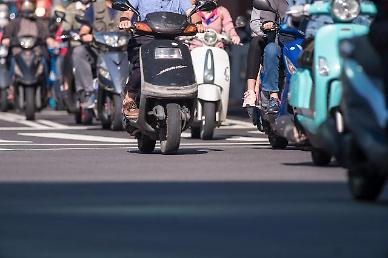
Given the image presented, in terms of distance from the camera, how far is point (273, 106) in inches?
747

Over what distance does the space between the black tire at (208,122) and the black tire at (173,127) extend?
13.9 ft

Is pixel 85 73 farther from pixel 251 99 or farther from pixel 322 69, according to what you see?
pixel 322 69

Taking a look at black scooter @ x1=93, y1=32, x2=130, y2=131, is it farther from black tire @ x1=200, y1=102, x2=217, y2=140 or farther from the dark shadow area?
the dark shadow area

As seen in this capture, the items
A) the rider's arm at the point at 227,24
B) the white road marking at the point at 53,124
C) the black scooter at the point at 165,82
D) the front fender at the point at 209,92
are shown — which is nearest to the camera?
the black scooter at the point at 165,82

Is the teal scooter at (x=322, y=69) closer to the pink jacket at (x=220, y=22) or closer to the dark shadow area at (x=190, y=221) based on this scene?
the dark shadow area at (x=190, y=221)

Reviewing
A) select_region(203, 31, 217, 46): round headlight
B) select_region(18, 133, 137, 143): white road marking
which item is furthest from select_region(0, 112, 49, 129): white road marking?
select_region(203, 31, 217, 46): round headlight

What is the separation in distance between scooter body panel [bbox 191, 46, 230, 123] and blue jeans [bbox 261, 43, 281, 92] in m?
2.97

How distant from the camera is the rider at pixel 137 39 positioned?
18.1 metres

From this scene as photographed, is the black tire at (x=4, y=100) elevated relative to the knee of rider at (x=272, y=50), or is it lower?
lower

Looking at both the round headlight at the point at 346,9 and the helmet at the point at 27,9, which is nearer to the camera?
the round headlight at the point at 346,9

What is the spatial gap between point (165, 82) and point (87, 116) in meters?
10.2

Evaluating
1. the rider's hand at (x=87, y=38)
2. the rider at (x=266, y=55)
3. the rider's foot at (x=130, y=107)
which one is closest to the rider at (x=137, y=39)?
the rider's foot at (x=130, y=107)

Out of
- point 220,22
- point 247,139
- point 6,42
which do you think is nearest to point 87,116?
point 220,22

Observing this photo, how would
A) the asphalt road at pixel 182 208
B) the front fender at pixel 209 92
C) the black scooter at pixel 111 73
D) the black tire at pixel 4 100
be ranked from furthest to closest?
the black tire at pixel 4 100 → the black scooter at pixel 111 73 → the front fender at pixel 209 92 → the asphalt road at pixel 182 208
